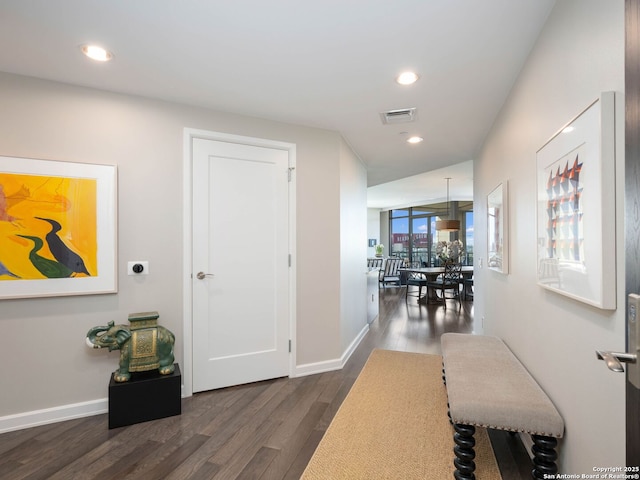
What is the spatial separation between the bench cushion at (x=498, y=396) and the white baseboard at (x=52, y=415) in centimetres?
250

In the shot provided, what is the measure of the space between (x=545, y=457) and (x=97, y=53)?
3.20 meters

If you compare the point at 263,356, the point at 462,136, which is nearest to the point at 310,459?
the point at 263,356

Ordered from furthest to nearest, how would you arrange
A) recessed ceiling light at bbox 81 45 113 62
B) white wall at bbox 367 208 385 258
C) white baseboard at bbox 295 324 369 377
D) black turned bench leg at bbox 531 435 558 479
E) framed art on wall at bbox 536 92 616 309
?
white wall at bbox 367 208 385 258 → white baseboard at bbox 295 324 369 377 → recessed ceiling light at bbox 81 45 113 62 → black turned bench leg at bbox 531 435 558 479 → framed art on wall at bbox 536 92 616 309

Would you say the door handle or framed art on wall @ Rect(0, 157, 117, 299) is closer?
the door handle

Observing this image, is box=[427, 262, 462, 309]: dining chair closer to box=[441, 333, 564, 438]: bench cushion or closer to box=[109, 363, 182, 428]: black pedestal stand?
box=[441, 333, 564, 438]: bench cushion

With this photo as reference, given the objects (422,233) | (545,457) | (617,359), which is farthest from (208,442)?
(422,233)

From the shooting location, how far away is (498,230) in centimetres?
283

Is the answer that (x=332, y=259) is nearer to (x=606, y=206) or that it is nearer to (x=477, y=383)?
(x=477, y=383)

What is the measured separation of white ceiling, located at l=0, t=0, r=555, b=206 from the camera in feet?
5.67

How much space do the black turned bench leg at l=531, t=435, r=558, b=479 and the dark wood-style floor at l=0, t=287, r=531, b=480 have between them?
0.46 m

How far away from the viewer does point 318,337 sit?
3477 mm

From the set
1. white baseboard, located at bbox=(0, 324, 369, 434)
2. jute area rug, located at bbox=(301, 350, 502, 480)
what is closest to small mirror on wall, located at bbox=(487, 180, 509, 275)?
jute area rug, located at bbox=(301, 350, 502, 480)

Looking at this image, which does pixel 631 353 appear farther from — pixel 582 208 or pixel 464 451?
pixel 464 451

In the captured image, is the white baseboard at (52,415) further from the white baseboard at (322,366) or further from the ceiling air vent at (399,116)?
the ceiling air vent at (399,116)
